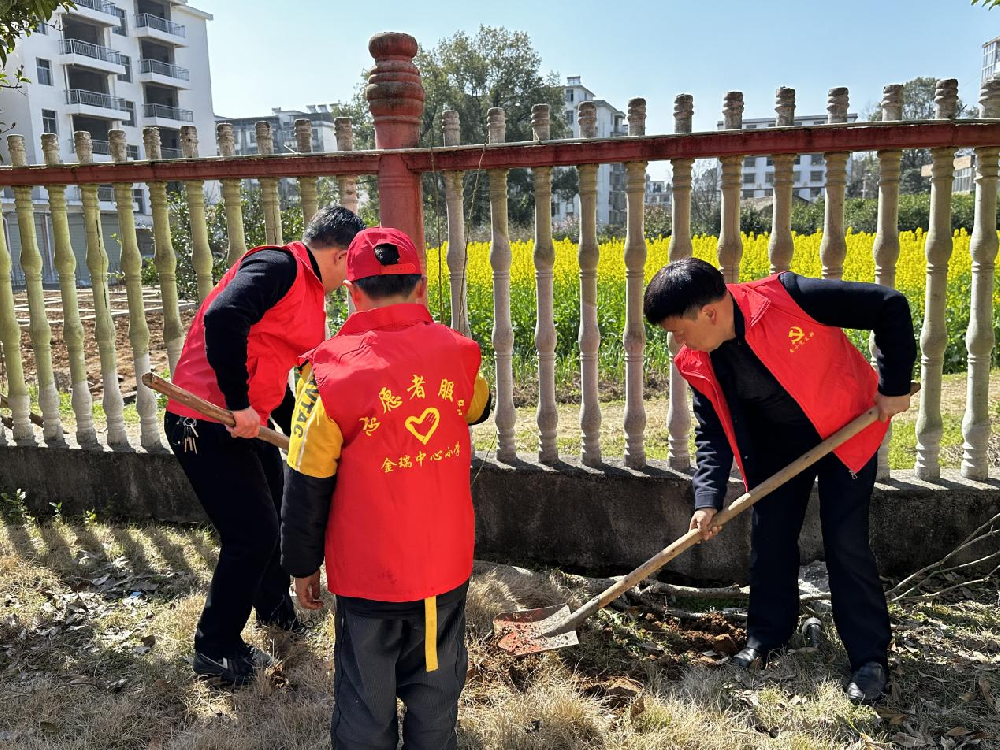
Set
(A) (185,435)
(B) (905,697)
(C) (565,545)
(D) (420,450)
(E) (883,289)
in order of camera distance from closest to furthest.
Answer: (D) (420,450) → (E) (883,289) → (B) (905,697) → (A) (185,435) → (C) (565,545)

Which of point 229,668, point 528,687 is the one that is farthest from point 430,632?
point 229,668

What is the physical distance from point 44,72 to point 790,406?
5329 centimetres

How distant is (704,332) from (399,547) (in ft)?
4.00

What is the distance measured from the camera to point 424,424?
6.99ft

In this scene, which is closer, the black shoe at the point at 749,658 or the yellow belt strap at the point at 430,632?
the yellow belt strap at the point at 430,632

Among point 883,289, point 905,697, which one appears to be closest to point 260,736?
point 905,697

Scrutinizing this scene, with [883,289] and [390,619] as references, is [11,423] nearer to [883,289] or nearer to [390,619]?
[390,619]

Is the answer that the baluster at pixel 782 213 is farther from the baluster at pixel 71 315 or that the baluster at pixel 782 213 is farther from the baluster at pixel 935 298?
the baluster at pixel 71 315

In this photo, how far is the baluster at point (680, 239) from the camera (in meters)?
3.44

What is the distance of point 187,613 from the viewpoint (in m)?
3.63

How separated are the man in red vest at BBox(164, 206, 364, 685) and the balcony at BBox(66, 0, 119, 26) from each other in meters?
53.2

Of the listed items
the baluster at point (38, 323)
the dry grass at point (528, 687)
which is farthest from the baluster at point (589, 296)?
the baluster at point (38, 323)

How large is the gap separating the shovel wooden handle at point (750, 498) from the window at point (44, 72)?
52.0m

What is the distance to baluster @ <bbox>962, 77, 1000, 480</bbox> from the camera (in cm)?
325
